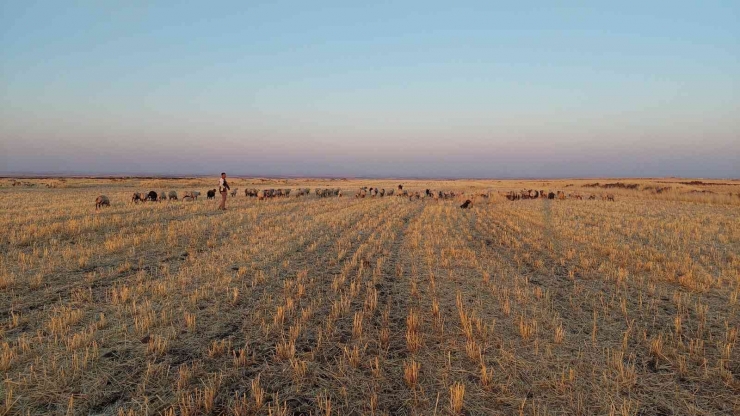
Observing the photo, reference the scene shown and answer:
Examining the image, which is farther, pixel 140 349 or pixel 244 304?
pixel 244 304

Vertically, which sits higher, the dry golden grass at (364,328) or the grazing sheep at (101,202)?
the grazing sheep at (101,202)

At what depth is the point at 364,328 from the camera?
5.81 metres

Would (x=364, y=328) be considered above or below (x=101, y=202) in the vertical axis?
below

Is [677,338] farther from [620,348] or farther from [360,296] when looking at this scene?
[360,296]

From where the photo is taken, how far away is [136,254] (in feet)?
35.9

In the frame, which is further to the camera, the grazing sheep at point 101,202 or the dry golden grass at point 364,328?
the grazing sheep at point 101,202

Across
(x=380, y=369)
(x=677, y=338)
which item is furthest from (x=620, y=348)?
(x=380, y=369)

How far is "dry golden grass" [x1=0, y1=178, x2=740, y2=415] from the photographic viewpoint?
396 cm

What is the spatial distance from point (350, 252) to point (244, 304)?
5.16 metres

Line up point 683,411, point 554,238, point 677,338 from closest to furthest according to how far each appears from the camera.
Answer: point 683,411 < point 677,338 < point 554,238

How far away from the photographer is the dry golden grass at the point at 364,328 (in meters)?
3.96

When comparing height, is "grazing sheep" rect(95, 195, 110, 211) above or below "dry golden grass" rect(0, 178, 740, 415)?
above

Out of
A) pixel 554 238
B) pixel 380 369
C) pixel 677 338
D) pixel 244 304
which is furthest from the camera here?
pixel 554 238

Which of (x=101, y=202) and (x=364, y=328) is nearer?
(x=364, y=328)
